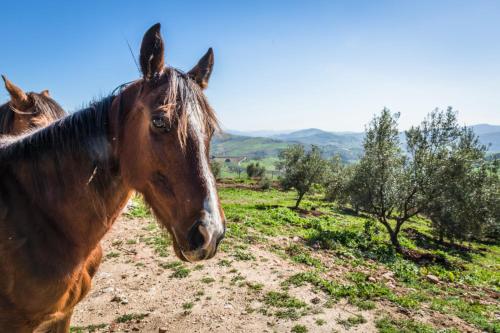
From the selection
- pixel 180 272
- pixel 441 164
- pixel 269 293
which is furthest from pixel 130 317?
pixel 441 164

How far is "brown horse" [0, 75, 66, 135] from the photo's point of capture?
11.6 feet

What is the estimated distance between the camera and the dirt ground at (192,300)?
516 cm

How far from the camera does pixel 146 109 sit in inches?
73.5

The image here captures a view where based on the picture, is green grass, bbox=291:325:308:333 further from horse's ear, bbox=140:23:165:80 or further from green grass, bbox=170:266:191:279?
horse's ear, bbox=140:23:165:80

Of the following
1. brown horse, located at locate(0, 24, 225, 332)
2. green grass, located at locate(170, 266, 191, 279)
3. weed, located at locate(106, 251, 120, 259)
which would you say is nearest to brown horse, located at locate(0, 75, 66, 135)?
brown horse, located at locate(0, 24, 225, 332)

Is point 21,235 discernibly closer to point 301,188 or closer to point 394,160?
point 394,160

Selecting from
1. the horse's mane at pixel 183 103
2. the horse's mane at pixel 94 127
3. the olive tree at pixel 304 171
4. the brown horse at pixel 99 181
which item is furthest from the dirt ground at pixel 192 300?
the olive tree at pixel 304 171

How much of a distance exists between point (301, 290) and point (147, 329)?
3645 millimetres

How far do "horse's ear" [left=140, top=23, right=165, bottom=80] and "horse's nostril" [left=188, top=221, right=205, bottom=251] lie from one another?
109cm

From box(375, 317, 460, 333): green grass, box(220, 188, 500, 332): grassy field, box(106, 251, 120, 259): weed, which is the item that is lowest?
box(220, 188, 500, 332): grassy field

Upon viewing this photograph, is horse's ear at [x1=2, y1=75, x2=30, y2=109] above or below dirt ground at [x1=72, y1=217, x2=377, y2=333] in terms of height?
above

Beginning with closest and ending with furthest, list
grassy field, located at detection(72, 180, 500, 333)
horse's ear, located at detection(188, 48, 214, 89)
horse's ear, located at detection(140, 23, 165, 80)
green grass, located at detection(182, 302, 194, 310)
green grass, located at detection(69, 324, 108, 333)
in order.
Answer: horse's ear, located at detection(140, 23, 165, 80) < horse's ear, located at detection(188, 48, 214, 89) < green grass, located at detection(69, 324, 108, 333) < grassy field, located at detection(72, 180, 500, 333) < green grass, located at detection(182, 302, 194, 310)

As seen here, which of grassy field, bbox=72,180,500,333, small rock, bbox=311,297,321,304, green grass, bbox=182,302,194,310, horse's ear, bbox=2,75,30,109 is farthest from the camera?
small rock, bbox=311,297,321,304

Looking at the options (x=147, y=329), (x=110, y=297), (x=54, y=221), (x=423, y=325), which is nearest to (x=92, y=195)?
(x=54, y=221)
